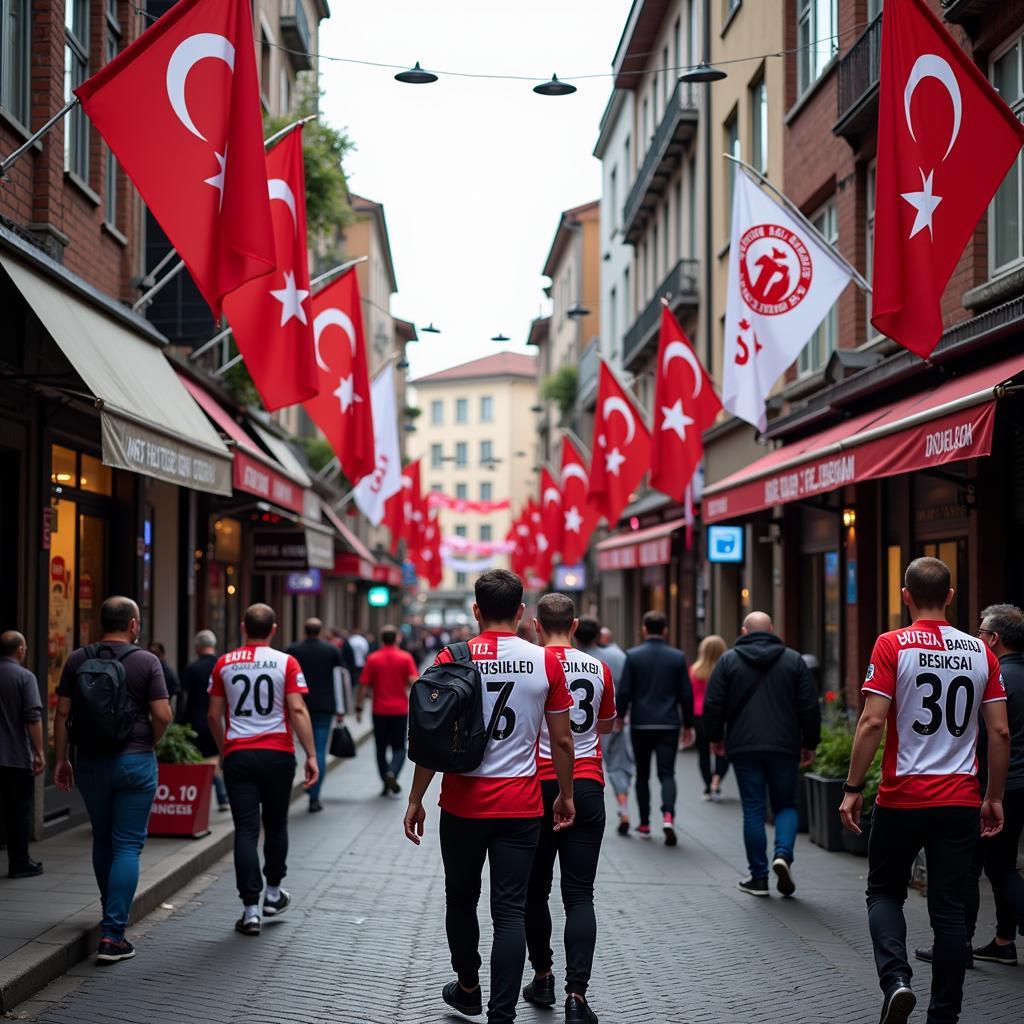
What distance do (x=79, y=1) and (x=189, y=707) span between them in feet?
22.3

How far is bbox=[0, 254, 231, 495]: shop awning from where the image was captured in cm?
930

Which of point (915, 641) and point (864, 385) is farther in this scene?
point (864, 385)

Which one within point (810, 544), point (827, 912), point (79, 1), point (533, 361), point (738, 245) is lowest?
point (827, 912)

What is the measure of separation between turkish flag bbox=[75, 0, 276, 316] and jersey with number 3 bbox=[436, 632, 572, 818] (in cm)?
385

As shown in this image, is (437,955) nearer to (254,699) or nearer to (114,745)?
(254,699)

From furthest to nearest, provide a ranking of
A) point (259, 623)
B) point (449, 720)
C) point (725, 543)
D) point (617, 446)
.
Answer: point (725, 543)
point (617, 446)
point (259, 623)
point (449, 720)

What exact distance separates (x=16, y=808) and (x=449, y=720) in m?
5.06

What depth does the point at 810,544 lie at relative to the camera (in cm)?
2044

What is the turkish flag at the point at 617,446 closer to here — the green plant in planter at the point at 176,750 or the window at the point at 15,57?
the green plant in planter at the point at 176,750

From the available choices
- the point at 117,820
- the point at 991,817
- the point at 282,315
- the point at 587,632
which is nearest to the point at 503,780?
the point at 991,817

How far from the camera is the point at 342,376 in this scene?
16.7 metres

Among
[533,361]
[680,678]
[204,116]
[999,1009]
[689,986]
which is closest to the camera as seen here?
[999,1009]

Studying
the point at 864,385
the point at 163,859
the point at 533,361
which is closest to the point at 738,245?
the point at 864,385

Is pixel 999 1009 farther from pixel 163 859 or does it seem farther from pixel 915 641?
pixel 163 859
